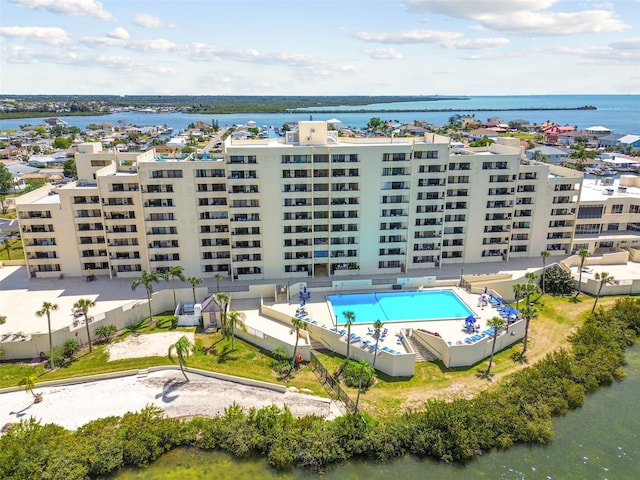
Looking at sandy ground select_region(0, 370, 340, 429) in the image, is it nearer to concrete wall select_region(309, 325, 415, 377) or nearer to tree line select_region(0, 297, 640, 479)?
tree line select_region(0, 297, 640, 479)

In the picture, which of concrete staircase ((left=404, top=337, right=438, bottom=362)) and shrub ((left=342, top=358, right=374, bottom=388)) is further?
concrete staircase ((left=404, top=337, right=438, bottom=362))

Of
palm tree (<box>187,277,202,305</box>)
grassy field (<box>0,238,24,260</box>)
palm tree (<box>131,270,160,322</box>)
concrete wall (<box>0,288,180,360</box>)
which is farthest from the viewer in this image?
grassy field (<box>0,238,24,260</box>)

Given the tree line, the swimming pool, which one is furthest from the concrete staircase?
the tree line

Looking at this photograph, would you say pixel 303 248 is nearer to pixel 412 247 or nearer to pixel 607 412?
pixel 412 247

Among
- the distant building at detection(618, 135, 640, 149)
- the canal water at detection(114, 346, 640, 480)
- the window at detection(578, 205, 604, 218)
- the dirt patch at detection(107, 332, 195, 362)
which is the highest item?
the distant building at detection(618, 135, 640, 149)

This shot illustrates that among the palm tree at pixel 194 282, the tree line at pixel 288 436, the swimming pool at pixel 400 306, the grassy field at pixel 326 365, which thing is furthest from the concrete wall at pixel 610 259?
the palm tree at pixel 194 282
